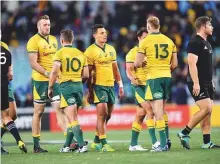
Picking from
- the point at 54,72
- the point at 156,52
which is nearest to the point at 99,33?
the point at 54,72

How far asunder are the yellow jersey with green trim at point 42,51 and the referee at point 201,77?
288 cm

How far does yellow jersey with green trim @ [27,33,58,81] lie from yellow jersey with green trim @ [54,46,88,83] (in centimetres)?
88

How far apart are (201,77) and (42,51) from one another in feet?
10.7

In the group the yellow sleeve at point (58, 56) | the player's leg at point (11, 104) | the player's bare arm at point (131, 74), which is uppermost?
the yellow sleeve at point (58, 56)

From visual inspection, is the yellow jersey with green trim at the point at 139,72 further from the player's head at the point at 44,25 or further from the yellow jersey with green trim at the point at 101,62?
the player's head at the point at 44,25

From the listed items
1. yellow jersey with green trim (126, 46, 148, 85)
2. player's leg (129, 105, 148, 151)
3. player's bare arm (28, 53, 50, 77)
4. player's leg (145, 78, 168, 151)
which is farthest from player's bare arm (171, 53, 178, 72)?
player's bare arm (28, 53, 50, 77)

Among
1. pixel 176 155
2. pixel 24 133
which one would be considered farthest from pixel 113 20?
pixel 176 155

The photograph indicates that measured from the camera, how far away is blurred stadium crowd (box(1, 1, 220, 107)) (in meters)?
26.8

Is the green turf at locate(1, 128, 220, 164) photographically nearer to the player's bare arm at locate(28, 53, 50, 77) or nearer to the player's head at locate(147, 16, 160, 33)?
the player's bare arm at locate(28, 53, 50, 77)

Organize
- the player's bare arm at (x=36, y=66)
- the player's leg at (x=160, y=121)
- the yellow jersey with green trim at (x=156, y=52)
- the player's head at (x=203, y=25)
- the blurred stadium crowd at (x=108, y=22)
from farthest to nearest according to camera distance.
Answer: the blurred stadium crowd at (x=108, y=22) → the player's bare arm at (x=36, y=66) → the player's head at (x=203, y=25) → the yellow jersey with green trim at (x=156, y=52) → the player's leg at (x=160, y=121)

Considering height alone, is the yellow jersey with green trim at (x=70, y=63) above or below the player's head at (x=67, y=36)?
below

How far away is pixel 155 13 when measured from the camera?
88.9ft

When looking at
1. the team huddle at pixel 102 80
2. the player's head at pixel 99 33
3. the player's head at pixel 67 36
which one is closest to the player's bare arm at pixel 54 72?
the team huddle at pixel 102 80

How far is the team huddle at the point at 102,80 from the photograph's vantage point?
492 inches
